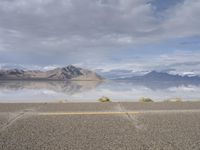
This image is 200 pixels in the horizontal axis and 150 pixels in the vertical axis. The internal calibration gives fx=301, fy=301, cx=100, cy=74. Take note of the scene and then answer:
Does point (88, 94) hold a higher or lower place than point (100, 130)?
higher

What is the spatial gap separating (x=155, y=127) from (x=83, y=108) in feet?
8.00

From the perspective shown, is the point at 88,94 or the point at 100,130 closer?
the point at 100,130

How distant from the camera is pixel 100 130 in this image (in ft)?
15.1

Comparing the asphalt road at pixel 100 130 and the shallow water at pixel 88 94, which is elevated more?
the shallow water at pixel 88 94

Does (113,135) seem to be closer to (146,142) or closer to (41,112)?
(146,142)

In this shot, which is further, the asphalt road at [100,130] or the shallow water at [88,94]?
the shallow water at [88,94]

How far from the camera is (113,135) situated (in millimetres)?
4320

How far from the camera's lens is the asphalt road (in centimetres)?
386

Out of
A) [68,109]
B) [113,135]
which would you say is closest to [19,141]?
[113,135]

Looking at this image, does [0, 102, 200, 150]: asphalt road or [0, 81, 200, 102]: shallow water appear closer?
[0, 102, 200, 150]: asphalt road

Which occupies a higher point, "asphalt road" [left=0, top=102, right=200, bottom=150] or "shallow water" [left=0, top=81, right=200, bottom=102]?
"shallow water" [left=0, top=81, right=200, bottom=102]

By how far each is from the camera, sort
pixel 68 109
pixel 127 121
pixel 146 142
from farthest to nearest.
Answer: pixel 68 109
pixel 127 121
pixel 146 142

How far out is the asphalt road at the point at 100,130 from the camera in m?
3.86

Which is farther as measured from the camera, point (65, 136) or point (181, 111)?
point (181, 111)
